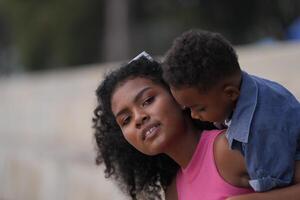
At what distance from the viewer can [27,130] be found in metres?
9.74

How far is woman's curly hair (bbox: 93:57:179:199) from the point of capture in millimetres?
2676

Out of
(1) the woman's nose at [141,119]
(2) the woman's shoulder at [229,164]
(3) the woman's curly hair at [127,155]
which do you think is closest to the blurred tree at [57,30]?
(3) the woman's curly hair at [127,155]

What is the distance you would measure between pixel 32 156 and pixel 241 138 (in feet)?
18.1

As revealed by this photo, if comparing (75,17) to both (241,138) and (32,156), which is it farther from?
(241,138)

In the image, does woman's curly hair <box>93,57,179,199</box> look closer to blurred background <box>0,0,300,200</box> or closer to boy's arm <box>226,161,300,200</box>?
boy's arm <box>226,161,300,200</box>

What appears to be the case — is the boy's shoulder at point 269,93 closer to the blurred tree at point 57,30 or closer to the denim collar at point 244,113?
the denim collar at point 244,113

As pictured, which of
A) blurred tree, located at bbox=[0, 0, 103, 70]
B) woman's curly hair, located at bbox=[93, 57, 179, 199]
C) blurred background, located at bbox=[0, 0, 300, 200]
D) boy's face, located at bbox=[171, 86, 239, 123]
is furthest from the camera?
blurred tree, located at bbox=[0, 0, 103, 70]

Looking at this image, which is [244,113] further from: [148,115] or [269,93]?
[148,115]

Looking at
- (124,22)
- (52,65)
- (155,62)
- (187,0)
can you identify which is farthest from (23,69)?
(155,62)

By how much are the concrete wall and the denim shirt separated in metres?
2.28

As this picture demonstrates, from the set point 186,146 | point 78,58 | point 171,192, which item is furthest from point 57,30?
point 186,146

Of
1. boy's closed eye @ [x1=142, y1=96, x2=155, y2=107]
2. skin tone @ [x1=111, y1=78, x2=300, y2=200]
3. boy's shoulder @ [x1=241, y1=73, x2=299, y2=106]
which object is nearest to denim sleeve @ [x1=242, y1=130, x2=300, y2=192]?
boy's shoulder @ [x1=241, y1=73, x2=299, y2=106]

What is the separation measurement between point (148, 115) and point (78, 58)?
59.3ft

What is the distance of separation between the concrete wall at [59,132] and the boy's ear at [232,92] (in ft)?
7.48
